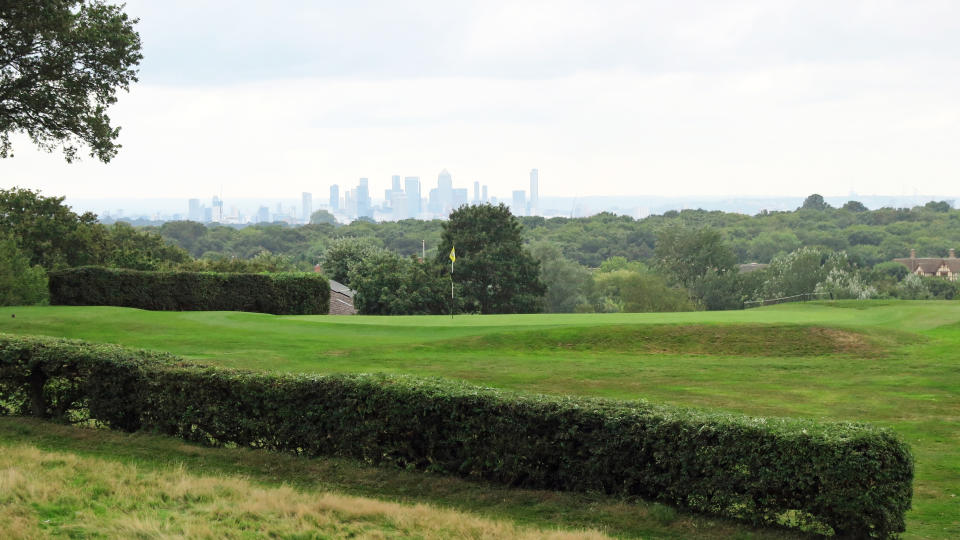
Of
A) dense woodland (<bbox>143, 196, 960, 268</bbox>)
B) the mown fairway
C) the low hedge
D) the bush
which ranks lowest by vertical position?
the mown fairway

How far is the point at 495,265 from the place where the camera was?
185 feet

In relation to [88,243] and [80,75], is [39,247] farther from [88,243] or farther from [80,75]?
[80,75]

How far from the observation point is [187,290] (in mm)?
34281

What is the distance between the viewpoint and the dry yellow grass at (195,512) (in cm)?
686

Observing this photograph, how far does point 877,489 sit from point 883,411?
6508 millimetres

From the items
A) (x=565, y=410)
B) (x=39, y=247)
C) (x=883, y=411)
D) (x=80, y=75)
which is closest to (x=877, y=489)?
(x=565, y=410)

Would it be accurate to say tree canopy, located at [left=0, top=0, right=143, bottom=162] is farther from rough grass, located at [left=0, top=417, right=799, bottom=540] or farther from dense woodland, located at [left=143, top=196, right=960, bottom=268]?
dense woodland, located at [left=143, top=196, right=960, bottom=268]

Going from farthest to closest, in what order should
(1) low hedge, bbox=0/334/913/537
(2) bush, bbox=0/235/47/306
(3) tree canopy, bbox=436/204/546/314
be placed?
(3) tree canopy, bbox=436/204/546/314
(2) bush, bbox=0/235/47/306
(1) low hedge, bbox=0/334/913/537

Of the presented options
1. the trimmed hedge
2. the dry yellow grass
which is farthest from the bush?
the dry yellow grass

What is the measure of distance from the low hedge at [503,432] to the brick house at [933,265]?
340ft

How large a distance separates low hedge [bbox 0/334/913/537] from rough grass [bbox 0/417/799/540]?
245mm

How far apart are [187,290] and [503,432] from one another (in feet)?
93.5

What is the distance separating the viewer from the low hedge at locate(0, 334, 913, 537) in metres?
7.12

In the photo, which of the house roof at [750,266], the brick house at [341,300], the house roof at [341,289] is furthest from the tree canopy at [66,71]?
the house roof at [750,266]
